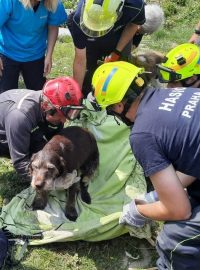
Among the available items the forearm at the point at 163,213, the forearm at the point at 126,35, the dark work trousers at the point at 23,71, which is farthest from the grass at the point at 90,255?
the forearm at the point at 126,35

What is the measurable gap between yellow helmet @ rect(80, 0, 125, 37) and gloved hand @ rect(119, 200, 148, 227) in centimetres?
225

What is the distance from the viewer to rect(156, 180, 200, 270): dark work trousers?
337 cm

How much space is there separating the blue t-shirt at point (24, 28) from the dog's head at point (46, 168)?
186 cm

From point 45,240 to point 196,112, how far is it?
2177 millimetres

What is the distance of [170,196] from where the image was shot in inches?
122

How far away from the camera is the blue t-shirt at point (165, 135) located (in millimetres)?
3096

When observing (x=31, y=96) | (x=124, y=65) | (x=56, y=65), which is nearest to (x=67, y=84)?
(x=31, y=96)

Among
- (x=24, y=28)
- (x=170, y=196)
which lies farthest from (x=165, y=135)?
(x=24, y=28)

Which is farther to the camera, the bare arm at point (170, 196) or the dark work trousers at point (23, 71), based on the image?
the dark work trousers at point (23, 71)

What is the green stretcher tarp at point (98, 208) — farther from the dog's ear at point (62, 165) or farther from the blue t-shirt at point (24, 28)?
the blue t-shirt at point (24, 28)

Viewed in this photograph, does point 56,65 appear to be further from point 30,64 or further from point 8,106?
point 8,106

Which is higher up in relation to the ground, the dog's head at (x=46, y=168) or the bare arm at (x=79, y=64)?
the bare arm at (x=79, y=64)

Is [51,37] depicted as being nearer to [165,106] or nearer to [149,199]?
[149,199]

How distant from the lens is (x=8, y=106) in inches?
186
